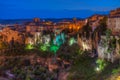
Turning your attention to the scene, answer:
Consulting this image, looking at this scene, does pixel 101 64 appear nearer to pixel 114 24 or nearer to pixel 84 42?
pixel 114 24

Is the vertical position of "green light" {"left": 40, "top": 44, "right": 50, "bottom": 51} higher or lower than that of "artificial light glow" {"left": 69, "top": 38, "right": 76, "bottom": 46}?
lower

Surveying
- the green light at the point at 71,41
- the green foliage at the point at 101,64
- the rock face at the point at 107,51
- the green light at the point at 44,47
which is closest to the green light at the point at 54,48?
the green light at the point at 44,47

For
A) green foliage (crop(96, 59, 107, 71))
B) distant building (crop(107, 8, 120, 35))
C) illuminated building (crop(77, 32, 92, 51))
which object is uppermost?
distant building (crop(107, 8, 120, 35))

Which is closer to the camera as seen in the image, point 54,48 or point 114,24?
point 114,24

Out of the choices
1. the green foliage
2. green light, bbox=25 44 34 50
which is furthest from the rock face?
green light, bbox=25 44 34 50

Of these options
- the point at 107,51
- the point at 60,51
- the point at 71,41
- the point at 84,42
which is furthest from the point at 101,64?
the point at 71,41

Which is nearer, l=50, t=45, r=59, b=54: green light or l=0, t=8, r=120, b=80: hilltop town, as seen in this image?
l=0, t=8, r=120, b=80: hilltop town

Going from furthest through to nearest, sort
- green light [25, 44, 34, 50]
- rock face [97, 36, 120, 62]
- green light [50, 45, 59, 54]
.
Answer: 1. green light [25, 44, 34, 50]
2. green light [50, 45, 59, 54]
3. rock face [97, 36, 120, 62]

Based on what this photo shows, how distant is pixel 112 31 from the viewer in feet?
159

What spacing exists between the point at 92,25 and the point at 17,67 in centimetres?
1550

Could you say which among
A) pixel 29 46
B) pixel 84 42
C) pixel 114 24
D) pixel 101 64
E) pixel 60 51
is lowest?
pixel 101 64

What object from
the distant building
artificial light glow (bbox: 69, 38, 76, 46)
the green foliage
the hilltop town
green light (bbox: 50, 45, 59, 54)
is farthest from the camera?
artificial light glow (bbox: 69, 38, 76, 46)

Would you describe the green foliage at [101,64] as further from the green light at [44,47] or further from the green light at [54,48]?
the green light at [44,47]

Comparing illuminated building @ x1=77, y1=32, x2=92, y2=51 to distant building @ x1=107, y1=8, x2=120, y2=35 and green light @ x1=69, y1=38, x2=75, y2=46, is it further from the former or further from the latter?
distant building @ x1=107, y1=8, x2=120, y2=35
